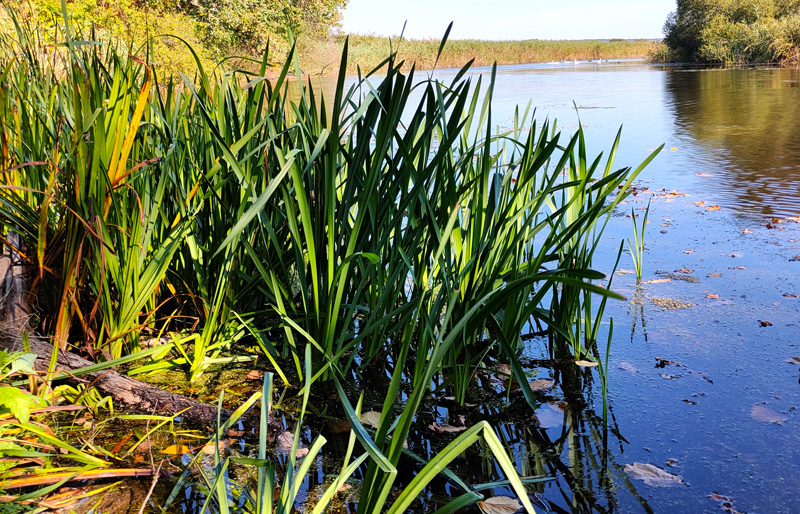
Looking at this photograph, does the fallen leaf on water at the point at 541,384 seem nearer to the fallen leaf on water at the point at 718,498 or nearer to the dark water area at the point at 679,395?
the dark water area at the point at 679,395

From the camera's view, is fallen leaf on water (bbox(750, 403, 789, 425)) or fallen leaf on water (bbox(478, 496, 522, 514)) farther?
fallen leaf on water (bbox(750, 403, 789, 425))

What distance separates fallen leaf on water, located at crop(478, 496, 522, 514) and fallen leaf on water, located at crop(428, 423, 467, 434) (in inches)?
11.5

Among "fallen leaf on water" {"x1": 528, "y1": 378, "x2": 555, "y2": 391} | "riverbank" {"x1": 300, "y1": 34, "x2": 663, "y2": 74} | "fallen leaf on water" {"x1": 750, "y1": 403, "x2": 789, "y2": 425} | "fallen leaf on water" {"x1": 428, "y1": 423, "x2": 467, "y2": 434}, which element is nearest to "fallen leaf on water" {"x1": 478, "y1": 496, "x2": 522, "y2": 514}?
"fallen leaf on water" {"x1": 428, "y1": 423, "x2": 467, "y2": 434}

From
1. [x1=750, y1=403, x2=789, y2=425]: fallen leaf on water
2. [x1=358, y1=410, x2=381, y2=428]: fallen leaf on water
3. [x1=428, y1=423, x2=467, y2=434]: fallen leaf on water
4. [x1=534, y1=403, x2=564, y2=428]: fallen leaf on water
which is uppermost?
[x1=358, y1=410, x2=381, y2=428]: fallen leaf on water

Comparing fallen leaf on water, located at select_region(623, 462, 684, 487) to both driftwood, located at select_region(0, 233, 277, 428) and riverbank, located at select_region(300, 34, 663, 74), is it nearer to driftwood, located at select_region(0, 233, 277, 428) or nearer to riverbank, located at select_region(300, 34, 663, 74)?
driftwood, located at select_region(0, 233, 277, 428)

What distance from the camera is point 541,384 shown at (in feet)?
6.37

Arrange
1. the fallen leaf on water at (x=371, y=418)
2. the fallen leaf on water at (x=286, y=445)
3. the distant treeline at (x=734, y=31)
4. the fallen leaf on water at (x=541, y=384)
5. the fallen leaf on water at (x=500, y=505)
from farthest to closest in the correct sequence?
the distant treeline at (x=734, y=31), the fallen leaf on water at (x=541, y=384), the fallen leaf on water at (x=371, y=418), the fallen leaf on water at (x=286, y=445), the fallen leaf on water at (x=500, y=505)

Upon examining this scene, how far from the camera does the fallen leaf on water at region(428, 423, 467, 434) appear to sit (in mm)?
1647

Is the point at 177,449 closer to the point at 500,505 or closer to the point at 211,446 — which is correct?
the point at 211,446

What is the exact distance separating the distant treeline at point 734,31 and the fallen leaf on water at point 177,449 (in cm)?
2653

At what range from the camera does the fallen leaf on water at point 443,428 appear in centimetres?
165

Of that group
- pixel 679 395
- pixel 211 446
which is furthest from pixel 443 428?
pixel 679 395

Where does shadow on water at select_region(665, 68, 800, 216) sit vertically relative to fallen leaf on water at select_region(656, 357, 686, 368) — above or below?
above

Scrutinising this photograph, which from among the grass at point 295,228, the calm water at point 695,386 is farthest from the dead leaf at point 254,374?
the calm water at point 695,386
